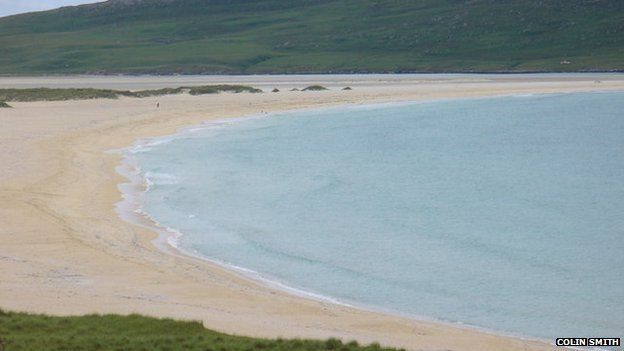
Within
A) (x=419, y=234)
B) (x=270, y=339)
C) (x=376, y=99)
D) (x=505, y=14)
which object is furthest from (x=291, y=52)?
(x=270, y=339)

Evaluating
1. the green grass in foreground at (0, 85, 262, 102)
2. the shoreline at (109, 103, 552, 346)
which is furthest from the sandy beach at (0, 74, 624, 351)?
the green grass in foreground at (0, 85, 262, 102)

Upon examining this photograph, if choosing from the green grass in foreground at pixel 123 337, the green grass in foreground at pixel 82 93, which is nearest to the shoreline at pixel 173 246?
the green grass in foreground at pixel 123 337

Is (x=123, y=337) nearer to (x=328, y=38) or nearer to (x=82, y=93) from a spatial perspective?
(x=82, y=93)

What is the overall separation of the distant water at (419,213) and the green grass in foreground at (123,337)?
4661 millimetres

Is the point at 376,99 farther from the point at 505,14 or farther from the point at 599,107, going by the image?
the point at 505,14

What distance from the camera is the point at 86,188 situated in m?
29.8

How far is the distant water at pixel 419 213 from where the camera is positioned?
18.5 m

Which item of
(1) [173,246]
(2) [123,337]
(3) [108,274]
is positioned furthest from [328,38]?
(2) [123,337]

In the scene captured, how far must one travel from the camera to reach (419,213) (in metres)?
28.3

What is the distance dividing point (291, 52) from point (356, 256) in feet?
381

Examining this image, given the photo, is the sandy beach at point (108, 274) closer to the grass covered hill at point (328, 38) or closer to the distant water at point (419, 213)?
the distant water at point (419, 213)

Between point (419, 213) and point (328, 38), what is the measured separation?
390ft

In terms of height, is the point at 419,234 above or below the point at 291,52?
below

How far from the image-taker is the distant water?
1855 centimetres
